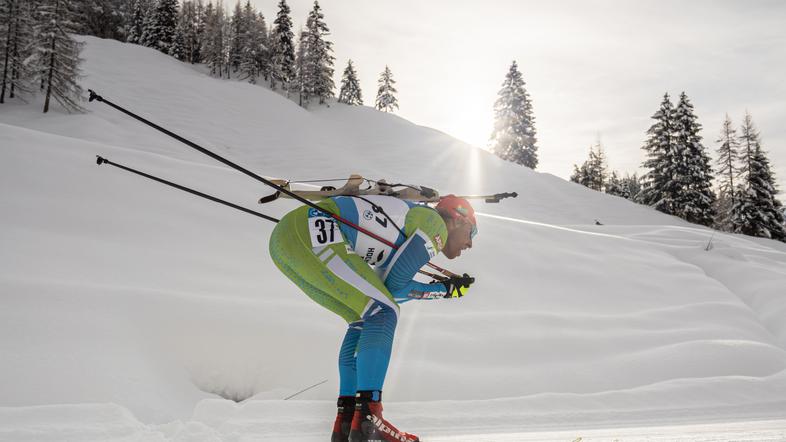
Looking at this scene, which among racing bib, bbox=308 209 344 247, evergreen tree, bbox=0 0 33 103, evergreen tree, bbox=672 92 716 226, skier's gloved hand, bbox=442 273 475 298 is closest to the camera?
racing bib, bbox=308 209 344 247

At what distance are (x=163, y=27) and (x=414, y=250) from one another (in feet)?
231

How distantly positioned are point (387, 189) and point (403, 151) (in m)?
31.5

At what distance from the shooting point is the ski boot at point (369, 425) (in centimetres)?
226

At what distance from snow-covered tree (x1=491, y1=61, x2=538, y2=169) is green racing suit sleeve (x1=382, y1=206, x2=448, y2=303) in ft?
135

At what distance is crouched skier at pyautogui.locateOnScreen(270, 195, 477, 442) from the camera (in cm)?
245

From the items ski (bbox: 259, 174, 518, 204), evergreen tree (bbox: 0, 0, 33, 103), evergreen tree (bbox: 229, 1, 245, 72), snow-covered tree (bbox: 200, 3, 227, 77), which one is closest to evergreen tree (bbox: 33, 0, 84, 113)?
evergreen tree (bbox: 0, 0, 33, 103)

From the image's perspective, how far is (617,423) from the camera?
3.55 metres

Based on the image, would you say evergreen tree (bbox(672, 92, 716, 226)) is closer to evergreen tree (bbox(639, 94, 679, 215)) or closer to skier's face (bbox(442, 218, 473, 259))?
evergreen tree (bbox(639, 94, 679, 215))

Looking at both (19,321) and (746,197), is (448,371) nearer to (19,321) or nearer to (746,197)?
(19,321)

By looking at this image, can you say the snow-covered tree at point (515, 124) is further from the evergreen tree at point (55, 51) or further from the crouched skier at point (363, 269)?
the crouched skier at point (363, 269)

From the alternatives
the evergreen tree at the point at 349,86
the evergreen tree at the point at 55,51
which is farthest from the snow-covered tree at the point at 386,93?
the evergreen tree at the point at 55,51

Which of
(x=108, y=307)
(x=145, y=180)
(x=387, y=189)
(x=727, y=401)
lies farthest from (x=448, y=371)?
(x=145, y=180)

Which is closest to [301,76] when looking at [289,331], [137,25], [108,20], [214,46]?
[214,46]

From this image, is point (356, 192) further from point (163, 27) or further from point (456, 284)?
point (163, 27)
